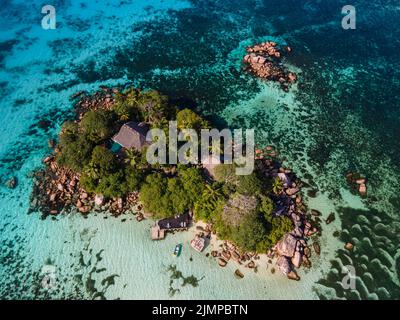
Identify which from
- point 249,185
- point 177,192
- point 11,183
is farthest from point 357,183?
Result: point 11,183

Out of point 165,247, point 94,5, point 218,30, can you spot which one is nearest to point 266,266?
Answer: point 165,247

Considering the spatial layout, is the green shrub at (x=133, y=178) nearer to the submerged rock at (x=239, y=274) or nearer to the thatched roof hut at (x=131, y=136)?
the thatched roof hut at (x=131, y=136)

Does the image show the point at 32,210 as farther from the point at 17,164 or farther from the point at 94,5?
the point at 94,5

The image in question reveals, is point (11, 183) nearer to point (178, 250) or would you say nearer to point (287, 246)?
point (178, 250)

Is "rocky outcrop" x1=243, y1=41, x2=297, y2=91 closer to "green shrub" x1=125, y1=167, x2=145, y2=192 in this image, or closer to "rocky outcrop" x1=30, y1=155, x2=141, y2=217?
"green shrub" x1=125, y1=167, x2=145, y2=192

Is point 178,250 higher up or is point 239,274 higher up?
point 178,250

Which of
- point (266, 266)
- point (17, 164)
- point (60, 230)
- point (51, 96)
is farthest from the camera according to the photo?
point (51, 96)
